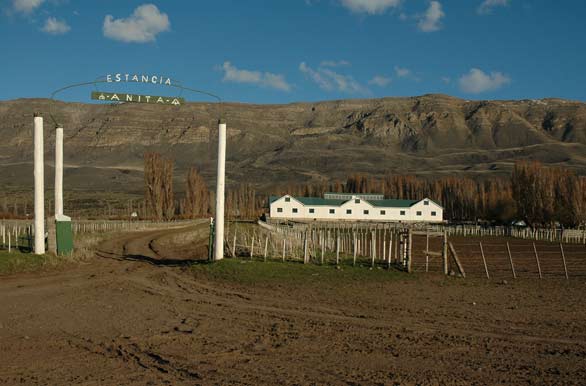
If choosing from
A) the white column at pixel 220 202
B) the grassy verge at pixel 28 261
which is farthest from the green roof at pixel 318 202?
the grassy verge at pixel 28 261

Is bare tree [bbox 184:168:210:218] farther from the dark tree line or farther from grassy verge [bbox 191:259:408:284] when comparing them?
grassy verge [bbox 191:259:408:284]

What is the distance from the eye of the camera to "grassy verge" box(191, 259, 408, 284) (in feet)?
71.0

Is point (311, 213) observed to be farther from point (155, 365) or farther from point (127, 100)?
point (155, 365)

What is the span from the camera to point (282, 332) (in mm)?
12969

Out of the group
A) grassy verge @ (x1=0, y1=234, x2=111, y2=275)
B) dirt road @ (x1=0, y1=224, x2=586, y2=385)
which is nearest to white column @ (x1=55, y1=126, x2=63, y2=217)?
grassy verge @ (x1=0, y1=234, x2=111, y2=275)

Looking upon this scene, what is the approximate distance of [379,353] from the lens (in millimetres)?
11258

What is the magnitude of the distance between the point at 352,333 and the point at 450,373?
331 cm

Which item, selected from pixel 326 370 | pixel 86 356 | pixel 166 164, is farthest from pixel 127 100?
pixel 166 164

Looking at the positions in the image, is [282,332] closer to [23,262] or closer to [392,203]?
[23,262]

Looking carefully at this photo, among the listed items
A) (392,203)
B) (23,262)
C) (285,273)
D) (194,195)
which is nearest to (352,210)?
(392,203)

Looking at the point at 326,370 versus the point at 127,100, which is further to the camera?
the point at 127,100

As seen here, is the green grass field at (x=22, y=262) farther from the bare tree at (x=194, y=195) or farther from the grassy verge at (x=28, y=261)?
the bare tree at (x=194, y=195)

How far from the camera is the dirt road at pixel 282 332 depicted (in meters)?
9.89

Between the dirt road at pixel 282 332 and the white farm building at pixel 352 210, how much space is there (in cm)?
6829
